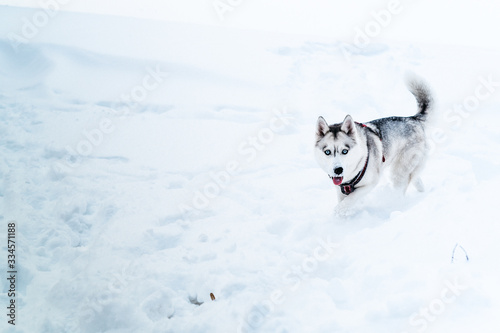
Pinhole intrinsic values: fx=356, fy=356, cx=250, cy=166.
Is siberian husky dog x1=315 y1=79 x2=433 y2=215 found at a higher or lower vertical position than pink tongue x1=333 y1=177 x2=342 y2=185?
higher

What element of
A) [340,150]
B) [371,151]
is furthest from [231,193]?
[371,151]

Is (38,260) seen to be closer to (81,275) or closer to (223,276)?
(81,275)

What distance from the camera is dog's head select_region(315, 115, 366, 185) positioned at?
339 centimetres

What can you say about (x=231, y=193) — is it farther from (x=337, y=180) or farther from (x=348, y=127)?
(x=348, y=127)

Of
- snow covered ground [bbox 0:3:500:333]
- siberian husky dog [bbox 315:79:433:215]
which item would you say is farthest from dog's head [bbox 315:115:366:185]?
snow covered ground [bbox 0:3:500:333]

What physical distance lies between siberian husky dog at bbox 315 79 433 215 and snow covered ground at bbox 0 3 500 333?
0.92 ft

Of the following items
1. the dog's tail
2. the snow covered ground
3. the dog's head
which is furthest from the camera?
the dog's tail

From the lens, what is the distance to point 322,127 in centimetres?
360

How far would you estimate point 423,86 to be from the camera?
404 centimetres

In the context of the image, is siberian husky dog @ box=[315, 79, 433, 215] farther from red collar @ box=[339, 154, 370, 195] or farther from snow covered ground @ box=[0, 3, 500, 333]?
snow covered ground @ box=[0, 3, 500, 333]

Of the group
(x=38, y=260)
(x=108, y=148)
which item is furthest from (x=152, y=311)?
(x=108, y=148)

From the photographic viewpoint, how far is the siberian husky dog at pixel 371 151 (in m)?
3.46

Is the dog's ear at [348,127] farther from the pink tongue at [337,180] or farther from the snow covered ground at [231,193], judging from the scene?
the snow covered ground at [231,193]

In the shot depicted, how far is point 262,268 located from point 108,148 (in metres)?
3.59
